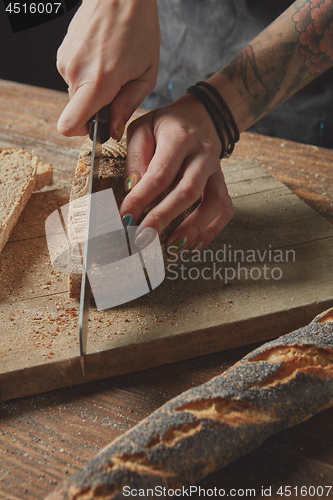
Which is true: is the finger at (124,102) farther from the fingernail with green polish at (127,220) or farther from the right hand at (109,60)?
the fingernail with green polish at (127,220)

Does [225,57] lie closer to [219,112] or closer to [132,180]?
[219,112]

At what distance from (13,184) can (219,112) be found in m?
0.91

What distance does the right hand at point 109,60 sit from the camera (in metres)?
1.34

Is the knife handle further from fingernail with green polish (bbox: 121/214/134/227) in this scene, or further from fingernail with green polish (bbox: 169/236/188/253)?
fingernail with green polish (bbox: 169/236/188/253)

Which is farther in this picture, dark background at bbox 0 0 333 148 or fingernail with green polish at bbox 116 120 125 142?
dark background at bbox 0 0 333 148

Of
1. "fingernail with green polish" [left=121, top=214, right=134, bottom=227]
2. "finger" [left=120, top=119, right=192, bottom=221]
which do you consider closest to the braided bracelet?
"finger" [left=120, top=119, right=192, bottom=221]

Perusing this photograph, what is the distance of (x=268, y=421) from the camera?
98cm

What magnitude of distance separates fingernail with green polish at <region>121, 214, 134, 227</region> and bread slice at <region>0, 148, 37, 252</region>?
0.52 metres

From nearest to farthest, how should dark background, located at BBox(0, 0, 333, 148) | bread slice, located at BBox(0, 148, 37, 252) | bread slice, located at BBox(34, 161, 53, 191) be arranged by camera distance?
1. bread slice, located at BBox(0, 148, 37, 252)
2. bread slice, located at BBox(34, 161, 53, 191)
3. dark background, located at BBox(0, 0, 333, 148)

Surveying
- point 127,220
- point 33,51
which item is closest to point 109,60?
point 127,220

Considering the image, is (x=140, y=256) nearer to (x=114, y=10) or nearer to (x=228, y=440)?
(x=228, y=440)

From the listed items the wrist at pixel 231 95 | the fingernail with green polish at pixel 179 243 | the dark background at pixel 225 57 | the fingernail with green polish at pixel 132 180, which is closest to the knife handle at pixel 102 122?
the fingernail with green polish at pixel 132 180

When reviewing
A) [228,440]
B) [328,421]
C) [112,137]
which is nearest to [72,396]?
[228,440]

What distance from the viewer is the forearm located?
5.67 ft
